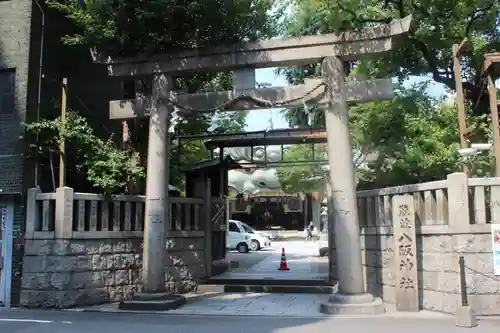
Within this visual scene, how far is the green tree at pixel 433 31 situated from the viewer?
14398 mm

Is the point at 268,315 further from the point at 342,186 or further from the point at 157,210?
the point at 157,210

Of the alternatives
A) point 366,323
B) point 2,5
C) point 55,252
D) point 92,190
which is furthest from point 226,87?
point 366,323

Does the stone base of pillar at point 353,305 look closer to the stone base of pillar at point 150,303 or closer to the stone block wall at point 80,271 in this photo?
the stone base of pillar at point 150,303

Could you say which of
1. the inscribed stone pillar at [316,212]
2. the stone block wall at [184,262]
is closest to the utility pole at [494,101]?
the stone block wall at [184,262]

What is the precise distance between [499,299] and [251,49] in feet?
24.3

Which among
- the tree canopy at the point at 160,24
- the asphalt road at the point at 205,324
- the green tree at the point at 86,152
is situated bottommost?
the asphalt road at the point at 205,324

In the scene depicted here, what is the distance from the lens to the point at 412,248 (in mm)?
10930

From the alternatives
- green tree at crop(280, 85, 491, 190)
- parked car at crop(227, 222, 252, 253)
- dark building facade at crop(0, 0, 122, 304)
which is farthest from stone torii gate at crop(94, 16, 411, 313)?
parked car at crop(227, 222, 252, 253)

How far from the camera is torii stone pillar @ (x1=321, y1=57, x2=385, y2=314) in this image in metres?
10.9

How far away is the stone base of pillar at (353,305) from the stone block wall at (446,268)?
0.78 metres

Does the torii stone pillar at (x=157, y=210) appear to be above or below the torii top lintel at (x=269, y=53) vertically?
below

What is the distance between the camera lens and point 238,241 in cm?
3161

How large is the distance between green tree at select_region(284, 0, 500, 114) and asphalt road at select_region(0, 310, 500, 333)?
24.6 feet

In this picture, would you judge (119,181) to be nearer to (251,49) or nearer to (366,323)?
(251,49)
